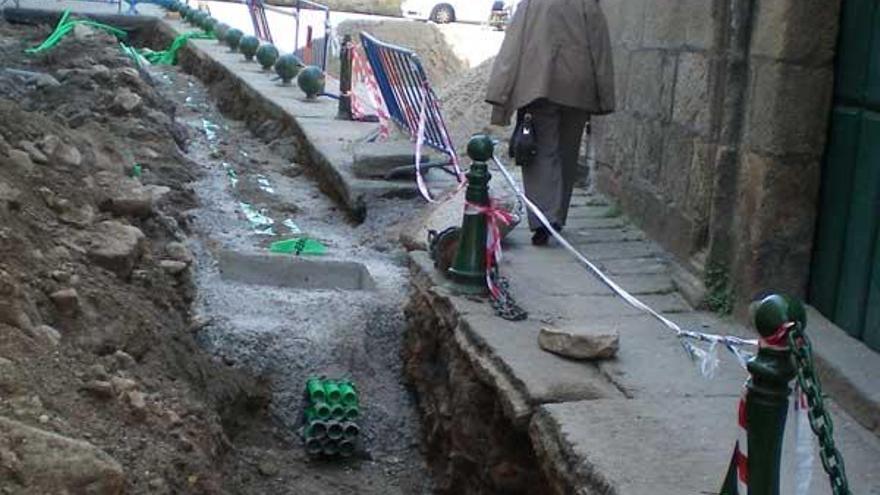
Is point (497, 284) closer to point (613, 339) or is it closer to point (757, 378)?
point (613, 339)

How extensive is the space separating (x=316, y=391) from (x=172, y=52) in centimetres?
1237

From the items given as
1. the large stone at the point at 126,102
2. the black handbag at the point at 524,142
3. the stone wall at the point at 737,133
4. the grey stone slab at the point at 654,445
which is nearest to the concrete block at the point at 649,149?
the stone wall at the point at 737,133

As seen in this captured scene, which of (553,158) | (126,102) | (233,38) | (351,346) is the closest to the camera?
(351,346)

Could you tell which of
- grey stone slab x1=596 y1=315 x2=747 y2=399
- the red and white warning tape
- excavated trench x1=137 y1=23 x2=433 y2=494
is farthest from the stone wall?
the red and white warning tape

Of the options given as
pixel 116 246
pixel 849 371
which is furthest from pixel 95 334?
pixel 849 371

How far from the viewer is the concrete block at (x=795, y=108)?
16.0ft

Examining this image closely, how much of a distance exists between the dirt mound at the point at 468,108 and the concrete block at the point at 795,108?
5.12 meters

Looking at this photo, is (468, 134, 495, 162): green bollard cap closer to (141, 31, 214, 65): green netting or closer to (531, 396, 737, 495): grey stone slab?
(531, 396, 737, 495): grey stone slab

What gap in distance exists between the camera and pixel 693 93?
5758 millimetres

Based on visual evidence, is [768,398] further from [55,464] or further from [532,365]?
[532,365]

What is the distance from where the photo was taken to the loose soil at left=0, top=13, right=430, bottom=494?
11.5 feet

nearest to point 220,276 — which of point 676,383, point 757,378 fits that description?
point 676,383

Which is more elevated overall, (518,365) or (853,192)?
(853,192)

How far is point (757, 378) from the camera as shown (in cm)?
251
